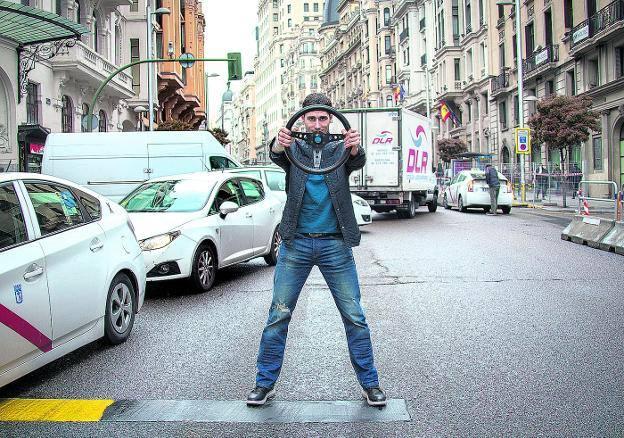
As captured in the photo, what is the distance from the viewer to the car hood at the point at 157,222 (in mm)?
8773

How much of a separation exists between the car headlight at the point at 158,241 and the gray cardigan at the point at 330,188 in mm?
4504

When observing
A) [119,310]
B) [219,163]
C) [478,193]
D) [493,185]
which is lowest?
[119,310]

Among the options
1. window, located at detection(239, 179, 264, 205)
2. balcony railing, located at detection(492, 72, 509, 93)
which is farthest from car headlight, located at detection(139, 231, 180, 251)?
balcony railing, located at detection(492, 72, 509, 93)

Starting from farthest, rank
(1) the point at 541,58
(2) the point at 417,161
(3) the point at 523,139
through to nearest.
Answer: (1) the point at 541,58 < (3) the point at 523,139 < (2) the point at 417,161

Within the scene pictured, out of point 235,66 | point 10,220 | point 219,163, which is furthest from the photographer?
point 235,66

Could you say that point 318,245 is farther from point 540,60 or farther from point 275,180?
point 540,60

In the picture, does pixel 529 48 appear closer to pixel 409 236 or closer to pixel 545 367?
pixel 409 236

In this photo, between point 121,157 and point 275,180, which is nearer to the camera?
point 275,180

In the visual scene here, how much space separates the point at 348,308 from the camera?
4.46 metres

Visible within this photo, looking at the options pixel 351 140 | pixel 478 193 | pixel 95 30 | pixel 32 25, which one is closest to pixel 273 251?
pixel 351 140

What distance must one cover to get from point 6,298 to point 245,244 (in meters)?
6.16

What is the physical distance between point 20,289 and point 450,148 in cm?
5006

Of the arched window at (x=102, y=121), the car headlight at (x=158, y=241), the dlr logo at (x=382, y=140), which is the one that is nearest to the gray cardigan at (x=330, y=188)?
the car headlight at (x=158, y=241)

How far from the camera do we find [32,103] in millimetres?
24625
